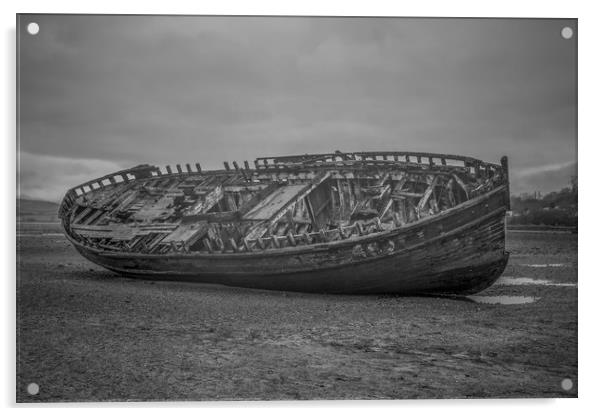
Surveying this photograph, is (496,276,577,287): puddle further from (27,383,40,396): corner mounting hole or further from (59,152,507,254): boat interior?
(27,383,40,396): corner mounting hole

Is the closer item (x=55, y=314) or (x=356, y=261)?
(x=55, y=314)

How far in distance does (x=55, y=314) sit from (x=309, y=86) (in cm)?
363

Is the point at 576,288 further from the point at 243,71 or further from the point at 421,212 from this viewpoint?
the point at 243,71

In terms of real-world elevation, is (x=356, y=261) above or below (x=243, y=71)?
below

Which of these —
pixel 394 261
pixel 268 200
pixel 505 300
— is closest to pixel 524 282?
pixel 505 300

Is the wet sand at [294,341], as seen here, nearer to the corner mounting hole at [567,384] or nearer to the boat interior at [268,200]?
the corner mounting hole at [567,384]

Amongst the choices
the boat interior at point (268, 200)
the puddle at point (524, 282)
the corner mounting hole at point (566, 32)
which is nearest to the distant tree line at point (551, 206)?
the boat interior at point (268, 200)

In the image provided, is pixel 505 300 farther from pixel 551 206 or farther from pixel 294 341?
pixel 294 341

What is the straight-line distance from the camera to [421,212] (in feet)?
24.8

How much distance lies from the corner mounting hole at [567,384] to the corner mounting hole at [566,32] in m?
3.59

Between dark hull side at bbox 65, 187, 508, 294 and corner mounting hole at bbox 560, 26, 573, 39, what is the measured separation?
67.9 inches

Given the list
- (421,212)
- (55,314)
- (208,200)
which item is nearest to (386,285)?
(421,212)

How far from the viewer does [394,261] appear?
7.67 metres

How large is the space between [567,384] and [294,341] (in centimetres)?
286
